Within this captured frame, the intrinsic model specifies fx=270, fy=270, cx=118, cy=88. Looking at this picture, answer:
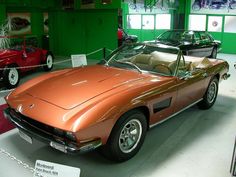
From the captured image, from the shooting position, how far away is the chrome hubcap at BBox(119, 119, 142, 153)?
10.2ft

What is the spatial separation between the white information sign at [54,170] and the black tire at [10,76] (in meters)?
4.57

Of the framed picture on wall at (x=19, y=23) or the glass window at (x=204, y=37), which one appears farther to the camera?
the glass window at (x=204, y=37)

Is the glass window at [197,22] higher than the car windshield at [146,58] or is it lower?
higher

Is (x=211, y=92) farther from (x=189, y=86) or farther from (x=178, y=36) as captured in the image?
(x=178, y=36)

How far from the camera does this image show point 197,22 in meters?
14.0

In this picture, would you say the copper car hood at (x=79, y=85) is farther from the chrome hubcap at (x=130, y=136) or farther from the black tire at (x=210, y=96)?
the black tire at (x=210, y=96)

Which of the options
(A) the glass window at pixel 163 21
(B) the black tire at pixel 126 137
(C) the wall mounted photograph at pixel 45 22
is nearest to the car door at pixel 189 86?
(B) the black tire at pixel 126 137

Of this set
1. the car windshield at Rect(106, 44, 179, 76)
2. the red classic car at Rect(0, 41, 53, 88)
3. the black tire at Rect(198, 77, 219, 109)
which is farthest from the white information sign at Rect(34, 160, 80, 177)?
the red classic car at Rect(0, 41, 53, 88)

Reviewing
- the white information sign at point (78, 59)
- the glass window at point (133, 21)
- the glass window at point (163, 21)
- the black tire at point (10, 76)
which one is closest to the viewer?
the white information sign at point (78, 59)

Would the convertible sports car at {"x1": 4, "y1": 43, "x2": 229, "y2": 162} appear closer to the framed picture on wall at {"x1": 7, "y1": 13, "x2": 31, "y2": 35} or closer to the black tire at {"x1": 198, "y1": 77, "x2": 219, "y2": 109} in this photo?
the black tire at {"x1": 198, "y1": 77, "x2": 219, "y2": 109}

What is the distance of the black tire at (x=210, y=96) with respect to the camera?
4.88 metres

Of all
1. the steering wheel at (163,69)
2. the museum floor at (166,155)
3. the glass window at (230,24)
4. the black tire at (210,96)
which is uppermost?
the glass window at (230,24)

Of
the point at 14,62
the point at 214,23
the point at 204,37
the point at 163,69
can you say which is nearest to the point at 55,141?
the point at 163,69

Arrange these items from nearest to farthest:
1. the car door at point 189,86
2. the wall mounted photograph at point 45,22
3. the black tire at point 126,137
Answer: the black tire at point 126,137 < the car door at point 189,86 < the wall mounted photograph at point 45,22
